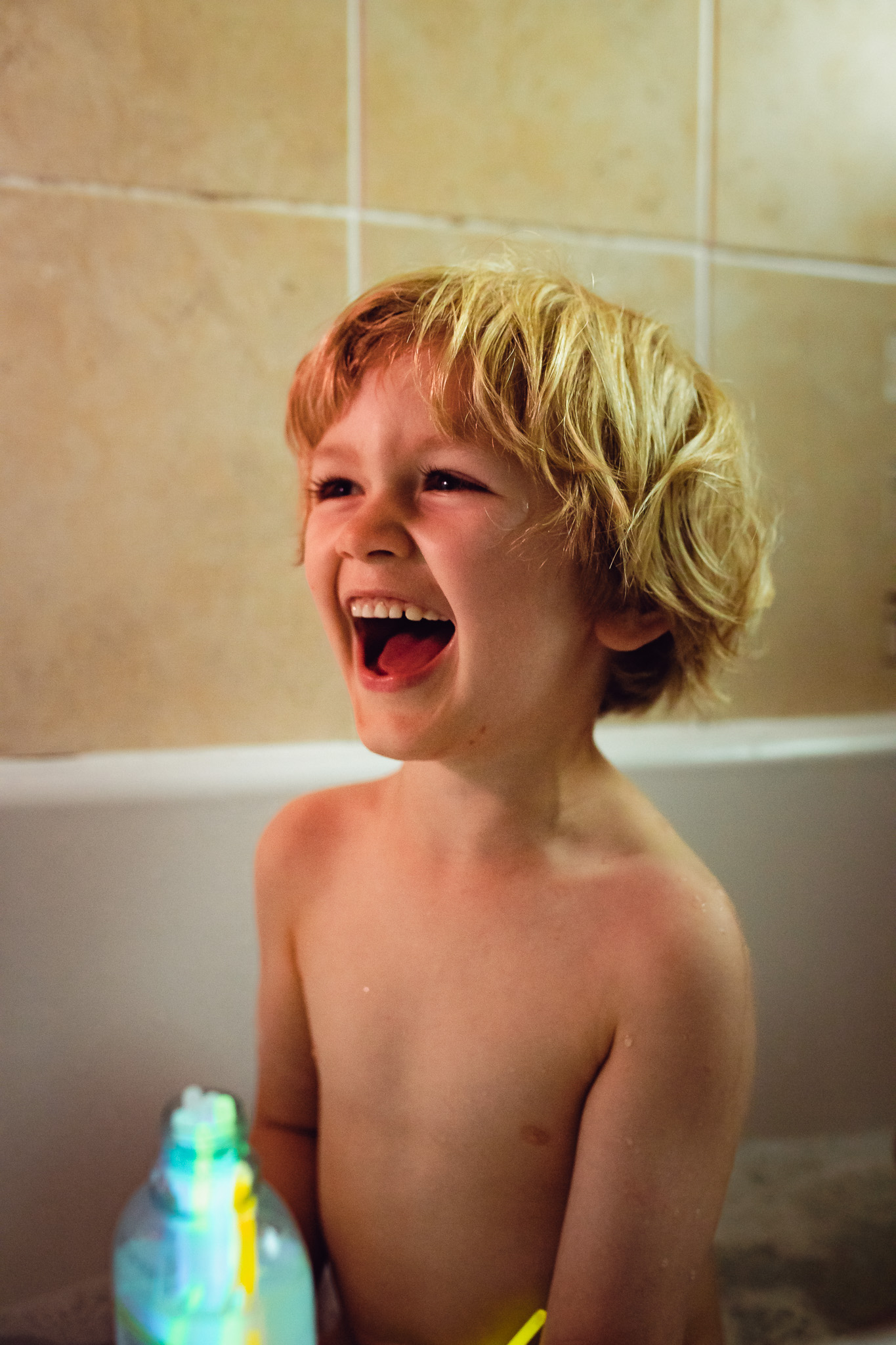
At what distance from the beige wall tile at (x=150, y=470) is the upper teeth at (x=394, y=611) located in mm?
416

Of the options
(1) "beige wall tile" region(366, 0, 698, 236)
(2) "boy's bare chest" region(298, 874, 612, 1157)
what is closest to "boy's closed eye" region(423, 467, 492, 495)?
(2) "boy's bare chest" region(298, 874, 612, 1157)

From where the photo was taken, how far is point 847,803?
1.01 m

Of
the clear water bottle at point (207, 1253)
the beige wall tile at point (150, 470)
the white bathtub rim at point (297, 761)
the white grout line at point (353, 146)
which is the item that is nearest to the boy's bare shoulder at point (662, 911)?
the clear water bottle at point (207, 1253)

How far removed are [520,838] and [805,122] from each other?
83 cm

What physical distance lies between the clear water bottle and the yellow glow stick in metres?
0.11

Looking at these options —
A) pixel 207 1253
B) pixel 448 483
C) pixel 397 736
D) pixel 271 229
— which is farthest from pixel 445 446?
pixel 271 229

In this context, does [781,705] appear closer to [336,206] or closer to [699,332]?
[699,332]

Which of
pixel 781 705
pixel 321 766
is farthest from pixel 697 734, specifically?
pixel 321 766

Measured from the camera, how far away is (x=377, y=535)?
525 mm

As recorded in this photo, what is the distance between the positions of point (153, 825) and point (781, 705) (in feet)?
2.06

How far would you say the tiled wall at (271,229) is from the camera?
0.88 m

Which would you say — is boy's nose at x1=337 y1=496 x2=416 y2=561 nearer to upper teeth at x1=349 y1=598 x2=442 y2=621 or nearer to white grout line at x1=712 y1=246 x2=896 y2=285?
upper teeth at x1=349 y1=598 x2=442 y2=621

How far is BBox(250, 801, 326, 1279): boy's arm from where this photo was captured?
2.24ft

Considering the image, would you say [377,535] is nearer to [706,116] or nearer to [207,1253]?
[207,1253]
